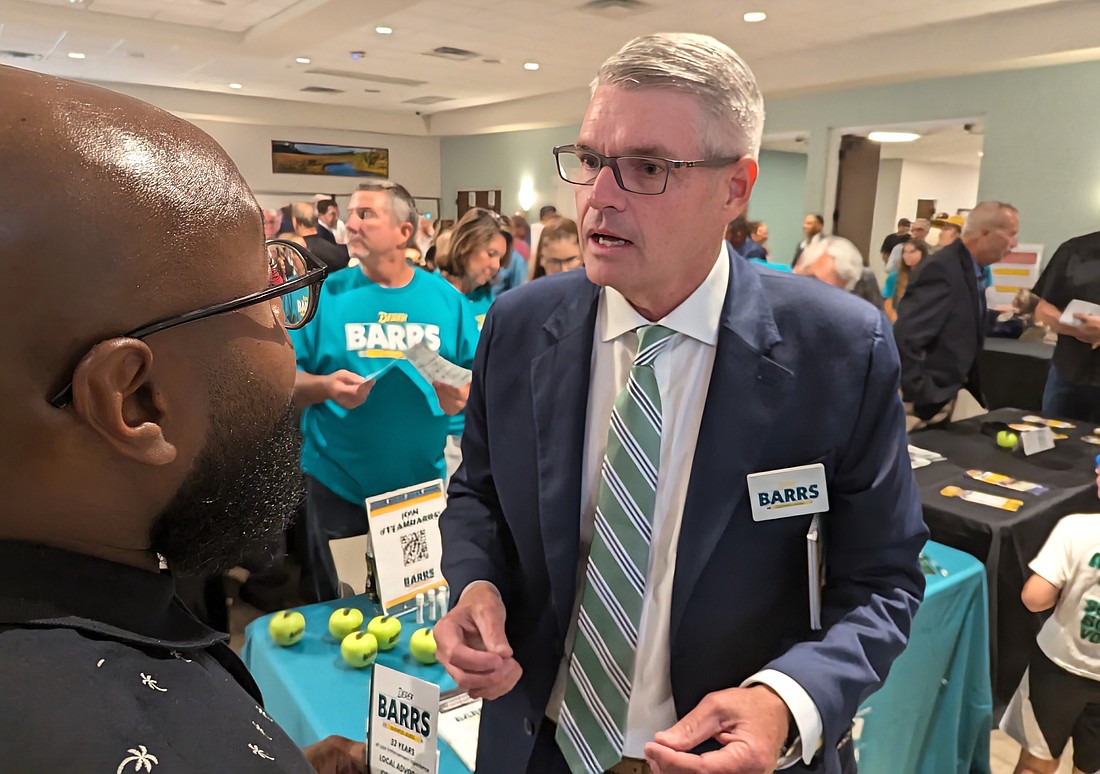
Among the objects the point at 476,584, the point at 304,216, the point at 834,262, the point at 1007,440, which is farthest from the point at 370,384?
the point at 304,216

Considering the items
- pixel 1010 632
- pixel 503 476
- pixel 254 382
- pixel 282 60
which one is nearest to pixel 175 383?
pixel 254 382

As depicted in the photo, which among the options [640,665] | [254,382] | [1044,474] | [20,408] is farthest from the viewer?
[1044,474]

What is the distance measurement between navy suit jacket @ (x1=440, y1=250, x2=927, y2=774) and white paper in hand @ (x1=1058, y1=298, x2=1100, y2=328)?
320cm

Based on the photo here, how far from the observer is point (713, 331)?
1133mm

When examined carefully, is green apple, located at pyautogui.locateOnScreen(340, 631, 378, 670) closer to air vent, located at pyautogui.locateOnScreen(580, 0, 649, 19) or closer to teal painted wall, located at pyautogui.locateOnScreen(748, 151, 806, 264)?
air vent, located at pyautogui.locateOnScreen(580, 0, 649, 19)

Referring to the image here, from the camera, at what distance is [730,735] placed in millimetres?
926

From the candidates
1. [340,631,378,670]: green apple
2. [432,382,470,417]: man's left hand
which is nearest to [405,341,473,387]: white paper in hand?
A: [432,382,470,417]: man's left hand

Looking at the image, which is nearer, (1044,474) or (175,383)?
(175,383)

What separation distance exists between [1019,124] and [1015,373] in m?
2.87

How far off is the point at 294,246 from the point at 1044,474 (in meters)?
3.21

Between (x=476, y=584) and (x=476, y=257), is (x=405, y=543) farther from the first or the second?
(x=476, y=257)

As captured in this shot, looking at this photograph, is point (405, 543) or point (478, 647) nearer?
point (478, 647)

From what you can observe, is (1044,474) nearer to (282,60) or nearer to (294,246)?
(294,246)

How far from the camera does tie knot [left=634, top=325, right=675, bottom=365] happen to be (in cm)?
113
